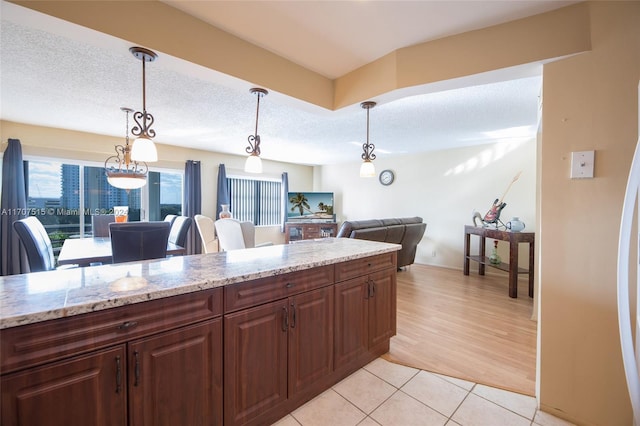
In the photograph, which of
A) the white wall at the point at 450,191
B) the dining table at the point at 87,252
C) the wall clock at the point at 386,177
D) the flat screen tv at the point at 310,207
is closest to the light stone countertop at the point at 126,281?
the dining table at the point at 87,252

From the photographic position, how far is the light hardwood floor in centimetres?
196

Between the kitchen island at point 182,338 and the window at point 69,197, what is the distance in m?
3.75

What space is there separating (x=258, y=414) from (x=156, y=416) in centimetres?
52

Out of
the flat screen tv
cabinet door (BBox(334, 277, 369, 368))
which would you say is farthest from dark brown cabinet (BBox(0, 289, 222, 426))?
the flat screen tv

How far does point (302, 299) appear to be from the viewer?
155 cm

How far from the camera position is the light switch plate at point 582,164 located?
1.42m

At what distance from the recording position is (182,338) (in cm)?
113

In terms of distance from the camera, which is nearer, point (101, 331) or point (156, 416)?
point (101, 331)

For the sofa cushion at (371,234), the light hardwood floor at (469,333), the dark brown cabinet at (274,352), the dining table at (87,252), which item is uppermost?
the sofa cushion at (371,234)

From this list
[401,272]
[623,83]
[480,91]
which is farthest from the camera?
[401,272]

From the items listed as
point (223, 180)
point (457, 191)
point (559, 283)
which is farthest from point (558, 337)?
point (223, 180)

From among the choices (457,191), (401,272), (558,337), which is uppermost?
(457,191)

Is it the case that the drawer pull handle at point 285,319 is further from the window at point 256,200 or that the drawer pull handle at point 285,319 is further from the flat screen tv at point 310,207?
the flat screen tv at point 310,207

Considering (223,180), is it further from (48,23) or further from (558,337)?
(558,337)
